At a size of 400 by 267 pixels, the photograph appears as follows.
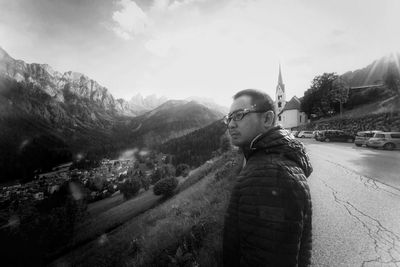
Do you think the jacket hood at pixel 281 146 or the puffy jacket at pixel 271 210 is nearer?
the puffy jacket at pixel 271 210

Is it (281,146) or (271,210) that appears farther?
(281,146)

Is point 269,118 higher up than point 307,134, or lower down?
higher up

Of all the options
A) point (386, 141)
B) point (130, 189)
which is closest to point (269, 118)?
point (386, 141)

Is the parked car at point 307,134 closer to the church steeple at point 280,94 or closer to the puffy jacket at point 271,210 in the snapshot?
the church steeple at point 280,94

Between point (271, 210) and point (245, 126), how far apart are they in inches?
35.7

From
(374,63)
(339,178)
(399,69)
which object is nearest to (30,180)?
(339,178)

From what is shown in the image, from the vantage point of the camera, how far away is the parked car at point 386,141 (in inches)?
752

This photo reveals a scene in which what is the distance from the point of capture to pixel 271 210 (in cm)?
138

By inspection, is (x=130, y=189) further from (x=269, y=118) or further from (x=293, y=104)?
(x=293, y=104)

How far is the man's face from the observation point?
1986 mm

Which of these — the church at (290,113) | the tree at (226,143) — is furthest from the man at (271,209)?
the church at (290,113)

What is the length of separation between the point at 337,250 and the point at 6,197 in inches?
4921

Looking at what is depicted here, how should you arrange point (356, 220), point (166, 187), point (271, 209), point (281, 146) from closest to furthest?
point (271, 209), point (281, 146), point (356, 220), point (166, 187)

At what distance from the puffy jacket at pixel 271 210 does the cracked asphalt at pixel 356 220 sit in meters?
2.94
